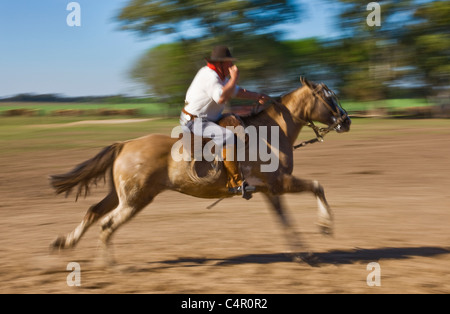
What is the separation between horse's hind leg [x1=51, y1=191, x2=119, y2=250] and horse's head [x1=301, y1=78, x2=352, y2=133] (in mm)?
2691

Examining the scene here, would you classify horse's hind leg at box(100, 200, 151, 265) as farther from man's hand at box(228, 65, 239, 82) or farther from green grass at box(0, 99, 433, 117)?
green grass at box(0, 99, 433, 117)

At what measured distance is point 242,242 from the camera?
28.2ft

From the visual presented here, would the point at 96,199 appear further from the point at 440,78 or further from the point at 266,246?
the point at 440,78

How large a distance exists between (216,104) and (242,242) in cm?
239

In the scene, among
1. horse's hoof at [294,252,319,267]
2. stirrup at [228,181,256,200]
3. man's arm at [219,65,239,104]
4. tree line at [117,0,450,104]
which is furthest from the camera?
tree line at [117,0,450,104]

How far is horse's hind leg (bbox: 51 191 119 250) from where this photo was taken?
727 centimetres

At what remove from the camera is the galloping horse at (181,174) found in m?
7.12

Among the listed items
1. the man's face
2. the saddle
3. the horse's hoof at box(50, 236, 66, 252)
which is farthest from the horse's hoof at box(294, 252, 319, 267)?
the horse's hoof at box(50, 236, 66, 252)

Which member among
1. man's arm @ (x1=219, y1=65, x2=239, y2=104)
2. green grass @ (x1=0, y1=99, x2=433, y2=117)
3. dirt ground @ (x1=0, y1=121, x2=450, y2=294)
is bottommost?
green grass @ (x1=0, y1=99, x2=433, y2=117)

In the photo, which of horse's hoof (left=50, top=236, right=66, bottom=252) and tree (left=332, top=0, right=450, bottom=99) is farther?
tree (left=332, top=0, right=450, bottom=99)

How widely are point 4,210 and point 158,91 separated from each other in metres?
36.6

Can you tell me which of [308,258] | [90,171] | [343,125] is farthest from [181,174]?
[343,125]

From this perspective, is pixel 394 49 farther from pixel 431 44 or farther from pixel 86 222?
pixel 86 222

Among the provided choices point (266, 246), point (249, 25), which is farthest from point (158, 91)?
point (266, 246)
